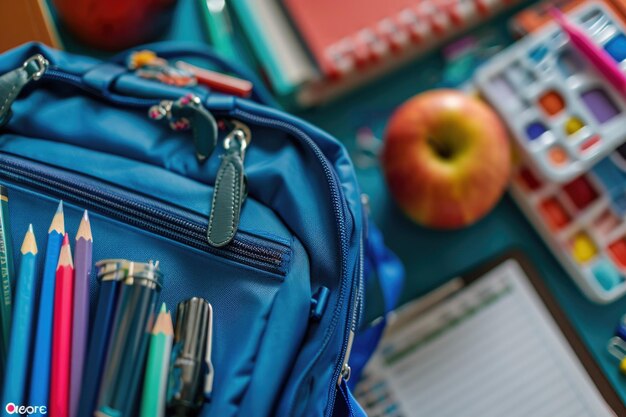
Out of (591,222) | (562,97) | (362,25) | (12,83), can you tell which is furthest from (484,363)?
(12,83)

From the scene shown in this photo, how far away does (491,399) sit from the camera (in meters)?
0.66

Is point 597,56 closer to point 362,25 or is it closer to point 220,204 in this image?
point 362,25

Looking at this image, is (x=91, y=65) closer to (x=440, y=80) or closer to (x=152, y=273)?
(x=152, y=273)

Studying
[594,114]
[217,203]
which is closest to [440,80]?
[594,114]

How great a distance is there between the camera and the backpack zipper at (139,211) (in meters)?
0.51

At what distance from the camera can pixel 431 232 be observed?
2.34 ft

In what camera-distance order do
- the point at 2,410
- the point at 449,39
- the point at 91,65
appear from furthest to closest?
1. the point at 449,39
2. the point at 91,65
3. the point at 2,410

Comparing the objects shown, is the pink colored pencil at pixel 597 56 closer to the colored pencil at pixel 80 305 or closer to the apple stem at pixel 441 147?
the apple stem at pixel 441 147

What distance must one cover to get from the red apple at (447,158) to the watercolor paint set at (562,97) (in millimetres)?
31

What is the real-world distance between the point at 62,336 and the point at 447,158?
1.31 feet

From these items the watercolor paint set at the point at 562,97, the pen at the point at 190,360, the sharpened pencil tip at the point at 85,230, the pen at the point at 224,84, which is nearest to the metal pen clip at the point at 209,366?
the pen at the point at 190,360

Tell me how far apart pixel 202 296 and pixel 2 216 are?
0.56 ft

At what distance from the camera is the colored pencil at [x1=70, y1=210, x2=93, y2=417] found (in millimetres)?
465

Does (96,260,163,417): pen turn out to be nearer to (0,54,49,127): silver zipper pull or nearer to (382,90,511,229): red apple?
(0,54,49,127): silver zipper pull
